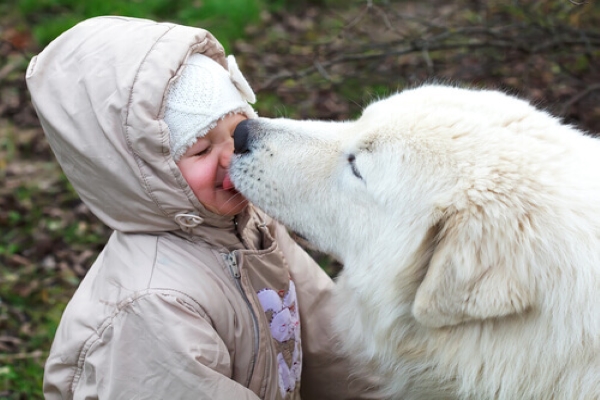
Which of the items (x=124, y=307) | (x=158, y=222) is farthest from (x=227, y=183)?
(x=124, y=307)

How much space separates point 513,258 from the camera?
1.94 m

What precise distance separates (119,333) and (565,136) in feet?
5.24

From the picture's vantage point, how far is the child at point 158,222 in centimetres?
222

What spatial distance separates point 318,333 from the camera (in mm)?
2994

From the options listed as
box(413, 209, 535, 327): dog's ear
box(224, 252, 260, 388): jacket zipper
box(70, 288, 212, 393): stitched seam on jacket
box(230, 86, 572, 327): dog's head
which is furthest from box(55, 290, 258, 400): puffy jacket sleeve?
box(413, 209, 535, 327): dog's ear

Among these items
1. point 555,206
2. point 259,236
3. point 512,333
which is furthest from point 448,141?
point 259,236

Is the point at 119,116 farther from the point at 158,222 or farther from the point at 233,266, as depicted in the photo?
the point at 233,266

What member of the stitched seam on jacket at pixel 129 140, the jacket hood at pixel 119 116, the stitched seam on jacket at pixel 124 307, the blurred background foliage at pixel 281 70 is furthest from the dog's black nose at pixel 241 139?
the blurred background foliage at pixel 281 70

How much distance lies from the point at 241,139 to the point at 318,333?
101cm

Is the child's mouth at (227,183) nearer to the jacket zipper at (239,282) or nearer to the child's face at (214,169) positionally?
the child's face at (214,169)

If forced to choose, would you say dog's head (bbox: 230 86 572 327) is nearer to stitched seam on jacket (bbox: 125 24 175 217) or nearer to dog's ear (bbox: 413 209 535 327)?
dog's ear (bbox: 413 209 535 327)

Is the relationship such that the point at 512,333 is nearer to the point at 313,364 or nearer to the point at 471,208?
the point at 471,208

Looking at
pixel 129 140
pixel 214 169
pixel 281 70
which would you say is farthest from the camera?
pixel 281 70

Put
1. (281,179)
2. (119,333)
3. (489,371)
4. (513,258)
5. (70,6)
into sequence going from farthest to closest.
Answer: (70,6) < (281,179) < (119,333) < (489,371) < (513,258)
